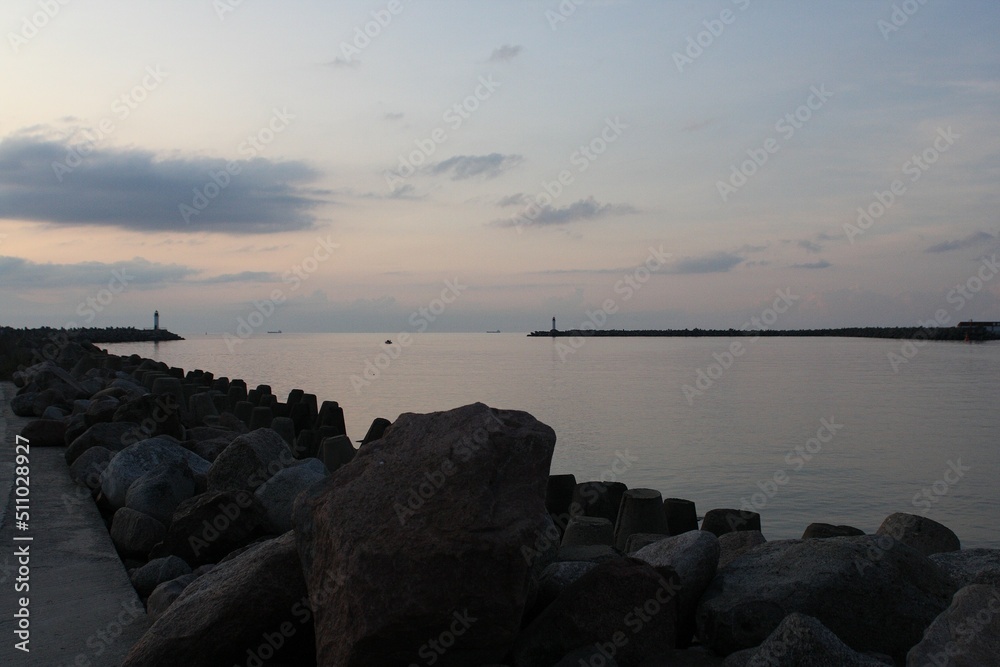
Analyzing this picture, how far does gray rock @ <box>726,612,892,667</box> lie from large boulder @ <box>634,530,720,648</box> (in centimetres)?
110

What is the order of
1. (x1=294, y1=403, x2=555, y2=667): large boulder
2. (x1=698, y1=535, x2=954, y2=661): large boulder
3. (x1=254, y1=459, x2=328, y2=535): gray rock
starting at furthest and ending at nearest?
1. (x1=254, y1=459, x2=328, y2=535): gray rock
2. (x1=698, y1=535, x2=954, y2=661): large boulder
3. (x1=294, y1=403, x2=555, y2=667): large boulder

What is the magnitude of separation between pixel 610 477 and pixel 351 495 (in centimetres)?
1089

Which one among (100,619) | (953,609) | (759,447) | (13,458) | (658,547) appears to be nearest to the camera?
(953,609)

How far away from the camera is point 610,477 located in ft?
46.9

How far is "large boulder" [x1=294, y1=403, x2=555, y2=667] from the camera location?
139 inches

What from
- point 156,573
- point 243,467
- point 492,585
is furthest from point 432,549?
point 243,467

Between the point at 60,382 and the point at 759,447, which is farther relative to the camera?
the point at 759,447

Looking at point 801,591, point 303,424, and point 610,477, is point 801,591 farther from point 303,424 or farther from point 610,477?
point 303,424

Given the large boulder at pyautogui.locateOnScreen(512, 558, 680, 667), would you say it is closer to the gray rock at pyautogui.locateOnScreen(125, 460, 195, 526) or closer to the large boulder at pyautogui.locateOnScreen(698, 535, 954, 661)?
the large boulder at pyautogui.locateOnScreen(698, 535, 954, 661)

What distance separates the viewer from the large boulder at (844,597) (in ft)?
13.4

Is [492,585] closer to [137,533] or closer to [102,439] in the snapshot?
[137,533]

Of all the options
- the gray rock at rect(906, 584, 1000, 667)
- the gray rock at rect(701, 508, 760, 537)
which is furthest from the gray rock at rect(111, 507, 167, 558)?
the gray rock at rect(906, 584, 1000, 667)

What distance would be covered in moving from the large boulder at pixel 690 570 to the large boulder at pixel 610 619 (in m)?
0.22

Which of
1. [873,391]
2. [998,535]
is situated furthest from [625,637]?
[873,391]
